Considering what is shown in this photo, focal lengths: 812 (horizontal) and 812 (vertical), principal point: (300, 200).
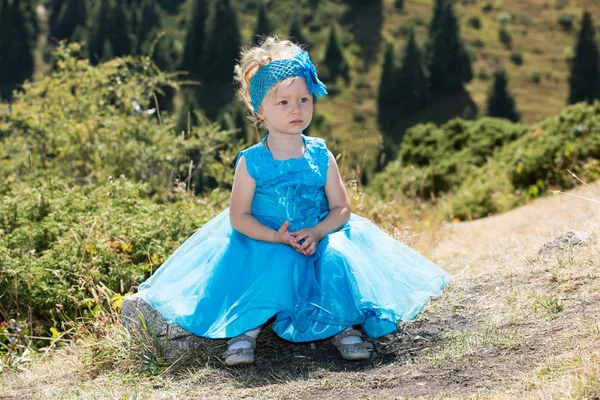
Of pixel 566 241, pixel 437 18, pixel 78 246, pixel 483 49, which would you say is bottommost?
pixel 483 49

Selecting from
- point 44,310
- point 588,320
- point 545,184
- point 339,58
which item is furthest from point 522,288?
point 339,58

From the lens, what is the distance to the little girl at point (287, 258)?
12.9ft

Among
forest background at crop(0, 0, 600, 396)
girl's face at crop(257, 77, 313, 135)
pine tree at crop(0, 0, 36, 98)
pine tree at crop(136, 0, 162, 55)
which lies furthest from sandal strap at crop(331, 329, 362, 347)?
pine tree at crop(136, 0, 162, 55)

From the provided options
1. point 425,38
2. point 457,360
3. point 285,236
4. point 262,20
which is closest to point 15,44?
point 262,20

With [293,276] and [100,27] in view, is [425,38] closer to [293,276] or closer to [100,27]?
[100,27]

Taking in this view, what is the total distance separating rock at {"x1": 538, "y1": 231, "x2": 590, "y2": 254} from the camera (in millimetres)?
4858

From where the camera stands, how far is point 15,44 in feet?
275

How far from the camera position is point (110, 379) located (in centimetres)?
409

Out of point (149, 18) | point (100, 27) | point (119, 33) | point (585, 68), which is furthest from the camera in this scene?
point (149, 18)

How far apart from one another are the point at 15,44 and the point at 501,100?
49.6m

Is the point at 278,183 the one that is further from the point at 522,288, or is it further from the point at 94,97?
the point at 94,97

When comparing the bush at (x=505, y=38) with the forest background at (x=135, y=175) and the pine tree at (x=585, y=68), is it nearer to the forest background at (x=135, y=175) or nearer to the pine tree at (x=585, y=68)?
the pine tree at (x=585, y=68)

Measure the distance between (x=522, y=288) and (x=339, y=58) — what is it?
8128 centimetres

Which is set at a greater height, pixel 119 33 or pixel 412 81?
pixel 119 33
